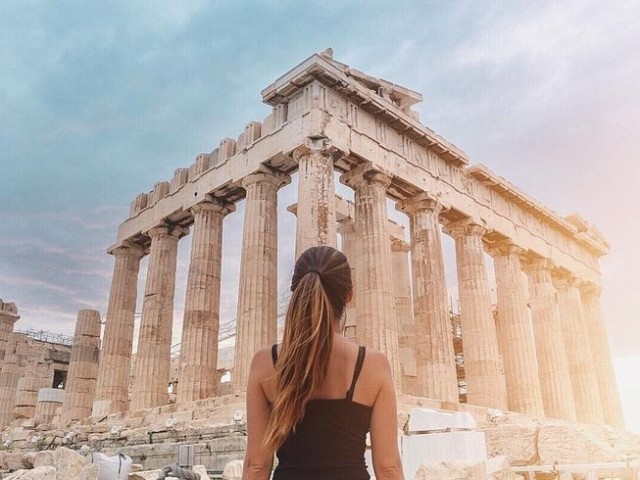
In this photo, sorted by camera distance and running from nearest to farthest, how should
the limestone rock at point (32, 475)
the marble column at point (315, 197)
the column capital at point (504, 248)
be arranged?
the limestone rock at point (32, 475)
the marble column at point (315, 197)
the column capital at point (504, 248)

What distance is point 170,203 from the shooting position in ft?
81.4

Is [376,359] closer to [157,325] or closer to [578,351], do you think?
[157,325]

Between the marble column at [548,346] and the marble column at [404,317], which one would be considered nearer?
the marble column at [404,317]

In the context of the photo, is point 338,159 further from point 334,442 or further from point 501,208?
point 334,442

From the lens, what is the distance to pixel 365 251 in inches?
771

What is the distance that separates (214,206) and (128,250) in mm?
6512

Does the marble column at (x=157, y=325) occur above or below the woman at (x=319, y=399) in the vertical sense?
above

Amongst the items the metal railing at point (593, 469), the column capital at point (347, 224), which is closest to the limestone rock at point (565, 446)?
the metal railing at point (593, 469)

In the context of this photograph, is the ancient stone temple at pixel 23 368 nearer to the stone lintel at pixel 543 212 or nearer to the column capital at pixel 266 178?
the column capital at pixel 266 178

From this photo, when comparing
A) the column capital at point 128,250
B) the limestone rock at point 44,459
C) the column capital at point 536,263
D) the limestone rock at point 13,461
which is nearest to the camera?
the limestone rock at point 44,459

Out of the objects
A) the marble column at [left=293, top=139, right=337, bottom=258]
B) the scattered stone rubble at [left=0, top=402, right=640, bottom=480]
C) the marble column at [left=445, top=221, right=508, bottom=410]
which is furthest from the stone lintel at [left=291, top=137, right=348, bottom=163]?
the marble column at [left=445, top=221, right=508, bottom=410]

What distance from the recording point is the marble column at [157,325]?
2253 centimetres

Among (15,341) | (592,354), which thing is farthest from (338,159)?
(15,341)

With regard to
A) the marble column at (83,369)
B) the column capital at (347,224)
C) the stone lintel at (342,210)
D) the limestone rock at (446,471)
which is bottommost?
the limestone rock at (446,471)
